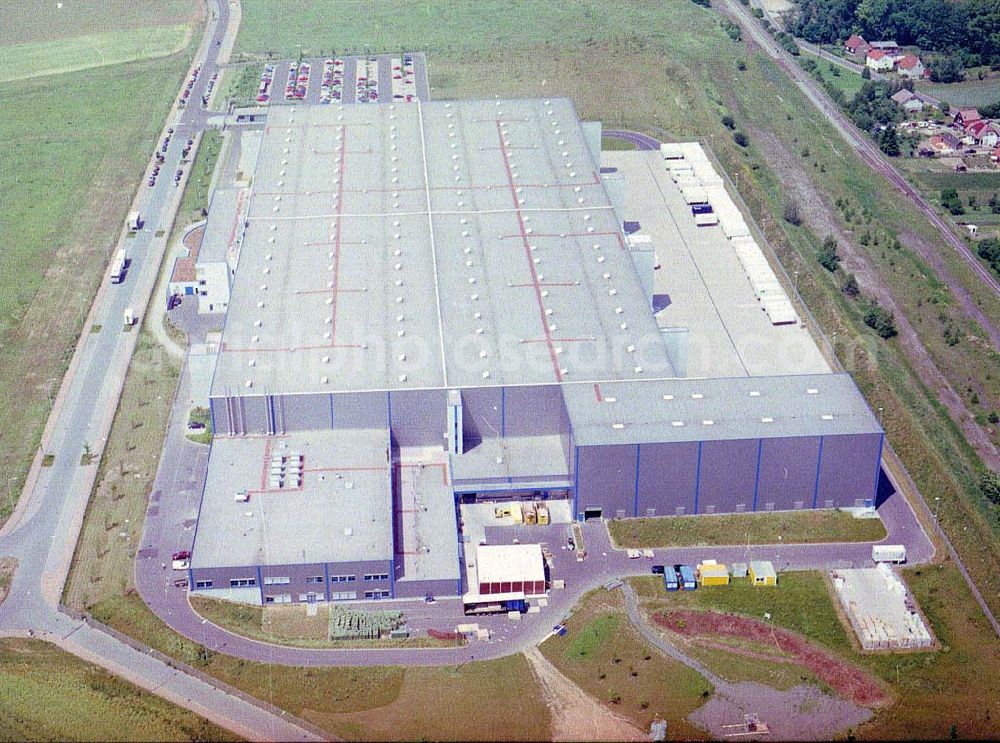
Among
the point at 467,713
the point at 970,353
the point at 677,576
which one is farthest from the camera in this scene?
the point at 970,353

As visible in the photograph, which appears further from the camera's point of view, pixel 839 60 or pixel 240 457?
pixel 839 60

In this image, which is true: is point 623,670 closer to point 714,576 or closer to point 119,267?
point 714,576

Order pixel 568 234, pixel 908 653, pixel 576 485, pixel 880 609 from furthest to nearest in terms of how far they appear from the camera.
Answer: pixel 568 234 → pixel 576 485 → pixel 880 609 → pixel 908 653

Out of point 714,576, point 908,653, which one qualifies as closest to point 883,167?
point 714,576

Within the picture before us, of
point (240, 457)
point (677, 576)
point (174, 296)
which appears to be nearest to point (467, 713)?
point (677, 576)

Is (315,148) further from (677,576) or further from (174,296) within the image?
(677,576)

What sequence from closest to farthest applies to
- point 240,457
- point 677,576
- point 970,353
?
point 677,576 < point 240,457 < point 970,353

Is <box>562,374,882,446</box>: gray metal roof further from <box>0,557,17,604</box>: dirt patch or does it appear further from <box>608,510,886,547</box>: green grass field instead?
<box>0,557,17,604</box>: dirt patch

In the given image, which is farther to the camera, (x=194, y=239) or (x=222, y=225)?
(x=194, y=239)
